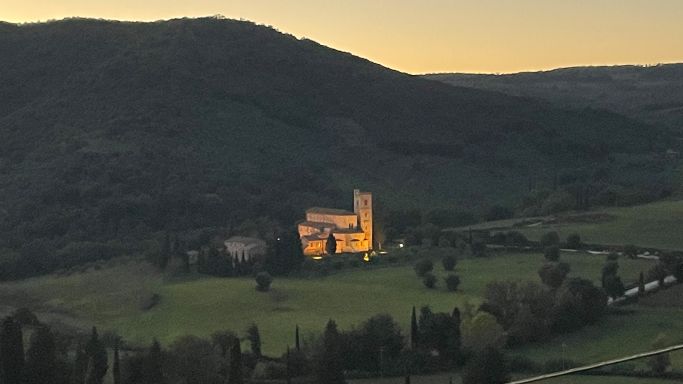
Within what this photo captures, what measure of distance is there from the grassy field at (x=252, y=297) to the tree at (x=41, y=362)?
26.7 feet

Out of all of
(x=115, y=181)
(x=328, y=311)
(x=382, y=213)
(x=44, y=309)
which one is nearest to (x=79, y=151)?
(x=115, y=181)

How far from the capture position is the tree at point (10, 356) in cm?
2478

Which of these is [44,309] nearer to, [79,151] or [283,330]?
[283,330]

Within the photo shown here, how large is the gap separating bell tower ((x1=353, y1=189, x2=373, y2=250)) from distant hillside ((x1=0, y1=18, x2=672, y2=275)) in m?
7.68

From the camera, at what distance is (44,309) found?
42.3 m

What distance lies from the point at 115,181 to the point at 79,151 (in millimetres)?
7283

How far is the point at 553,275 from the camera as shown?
40719mm

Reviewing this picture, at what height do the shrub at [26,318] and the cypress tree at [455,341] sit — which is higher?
the shrub at [26,318]

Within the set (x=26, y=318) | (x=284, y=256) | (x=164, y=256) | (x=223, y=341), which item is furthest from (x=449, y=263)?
(x=26, y=318)

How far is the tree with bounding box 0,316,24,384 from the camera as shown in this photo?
2478 cm

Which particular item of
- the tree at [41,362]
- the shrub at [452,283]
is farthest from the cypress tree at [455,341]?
the tree at [41,362]

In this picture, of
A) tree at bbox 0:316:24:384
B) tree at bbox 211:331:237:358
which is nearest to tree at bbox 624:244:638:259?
tree at bbox 211:331:237:358

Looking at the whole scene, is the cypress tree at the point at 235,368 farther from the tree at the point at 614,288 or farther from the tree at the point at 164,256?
the tree at the point at 164,256

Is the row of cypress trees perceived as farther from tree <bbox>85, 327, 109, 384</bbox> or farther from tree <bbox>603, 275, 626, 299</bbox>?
tree <bbox>603, 275, 626, 299</bbox>
